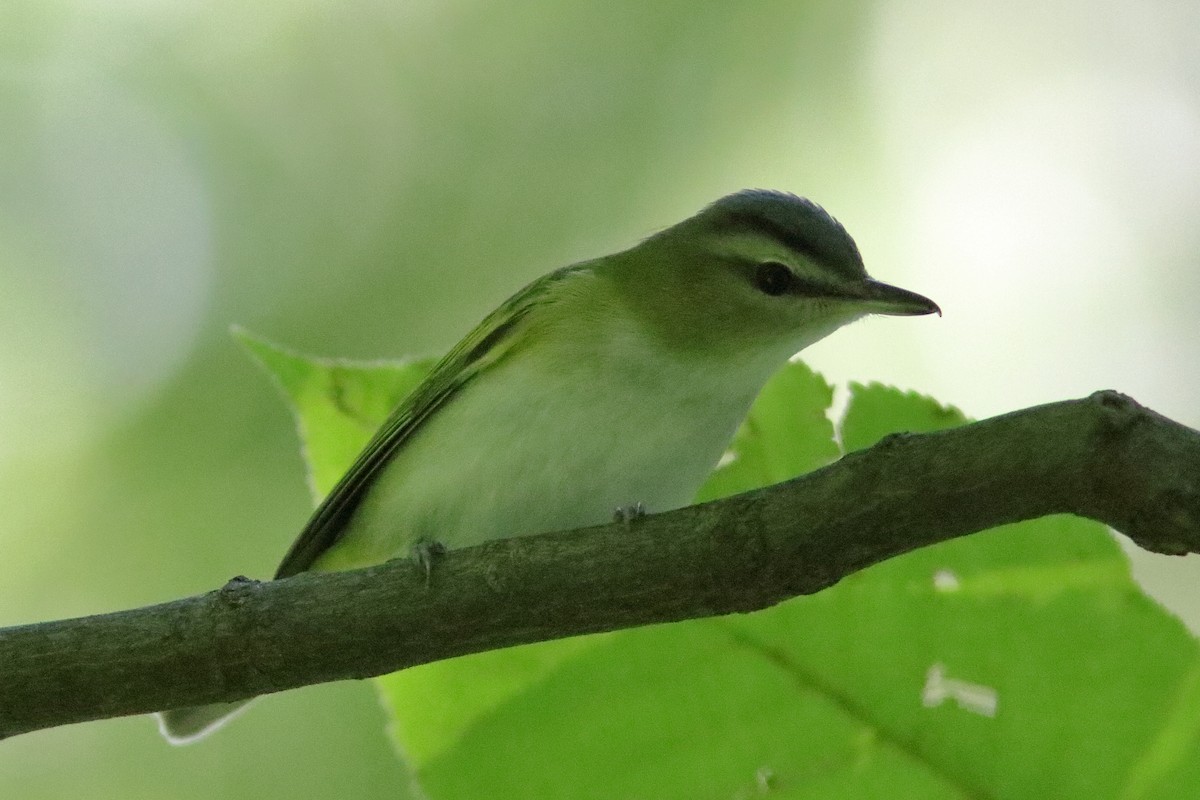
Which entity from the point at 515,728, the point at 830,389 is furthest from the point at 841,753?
the point at 830,389

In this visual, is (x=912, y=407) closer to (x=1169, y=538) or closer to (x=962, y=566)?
(x=962, y=566)

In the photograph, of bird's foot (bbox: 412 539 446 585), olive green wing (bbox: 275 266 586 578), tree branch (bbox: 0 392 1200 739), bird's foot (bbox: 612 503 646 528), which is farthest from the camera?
olive green wing (bbox: 275 266 586 578)

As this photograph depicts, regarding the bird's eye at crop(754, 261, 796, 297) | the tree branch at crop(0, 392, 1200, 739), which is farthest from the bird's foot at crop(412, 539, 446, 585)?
the bird's eye at crop(754, 261, 796, 297)

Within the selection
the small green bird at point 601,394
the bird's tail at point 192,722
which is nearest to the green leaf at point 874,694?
the small green bird at point 601,394

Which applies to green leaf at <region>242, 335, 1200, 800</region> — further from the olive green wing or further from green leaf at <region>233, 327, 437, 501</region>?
the olive green wing

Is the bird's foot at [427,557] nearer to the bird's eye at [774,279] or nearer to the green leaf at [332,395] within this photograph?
the green leaf at [332,395]

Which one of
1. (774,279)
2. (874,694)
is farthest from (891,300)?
(874,694)
